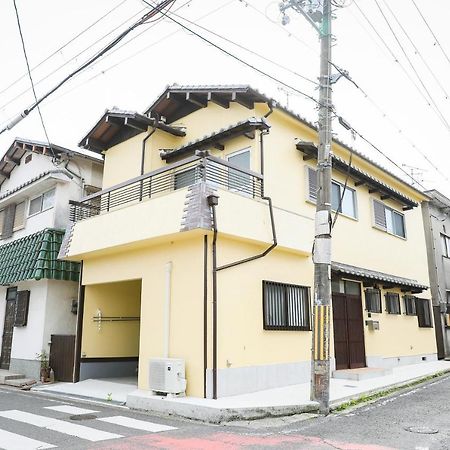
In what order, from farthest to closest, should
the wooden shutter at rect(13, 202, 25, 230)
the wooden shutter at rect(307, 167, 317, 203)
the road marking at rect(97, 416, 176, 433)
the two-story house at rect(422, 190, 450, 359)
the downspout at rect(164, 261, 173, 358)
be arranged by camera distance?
the two-story house at rect(422, 190, 450, 359), the wooden shutter at rect(13, 202, 25, 230), the wooden shutter at rect(307, 167, 317, 203), the downspout at rect(164, 261, 173, 358), the road marking at rect(97, 416, 176, 433)

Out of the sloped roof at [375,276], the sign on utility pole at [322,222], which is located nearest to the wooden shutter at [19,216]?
the sloped roof at [375,276]

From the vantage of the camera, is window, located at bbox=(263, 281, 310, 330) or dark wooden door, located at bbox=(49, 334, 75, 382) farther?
dark wooden door, located at bbox=(49, 334, 75, 382)

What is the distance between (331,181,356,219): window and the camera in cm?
1381

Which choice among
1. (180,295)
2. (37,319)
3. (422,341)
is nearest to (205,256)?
(180,295)

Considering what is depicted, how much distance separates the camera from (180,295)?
966cm

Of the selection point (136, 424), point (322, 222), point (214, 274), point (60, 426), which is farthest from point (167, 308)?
point (322, 222)

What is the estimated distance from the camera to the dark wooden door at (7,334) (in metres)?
14.9

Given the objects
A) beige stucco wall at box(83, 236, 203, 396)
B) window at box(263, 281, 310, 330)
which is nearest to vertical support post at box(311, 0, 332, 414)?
window at box(263, 281, 310, 330)

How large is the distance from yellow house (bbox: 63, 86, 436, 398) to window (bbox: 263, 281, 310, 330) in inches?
1.6

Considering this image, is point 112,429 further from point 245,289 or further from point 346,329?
point 346,329

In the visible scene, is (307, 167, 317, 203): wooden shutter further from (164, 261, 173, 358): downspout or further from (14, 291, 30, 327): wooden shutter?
(14, 291, 30, 327): wooden shutter

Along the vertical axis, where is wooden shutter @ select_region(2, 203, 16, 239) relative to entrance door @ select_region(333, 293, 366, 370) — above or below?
above

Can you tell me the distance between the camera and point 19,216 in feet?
54.8

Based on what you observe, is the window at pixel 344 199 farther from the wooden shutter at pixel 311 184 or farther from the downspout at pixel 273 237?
the downspout at pixel 273 237
